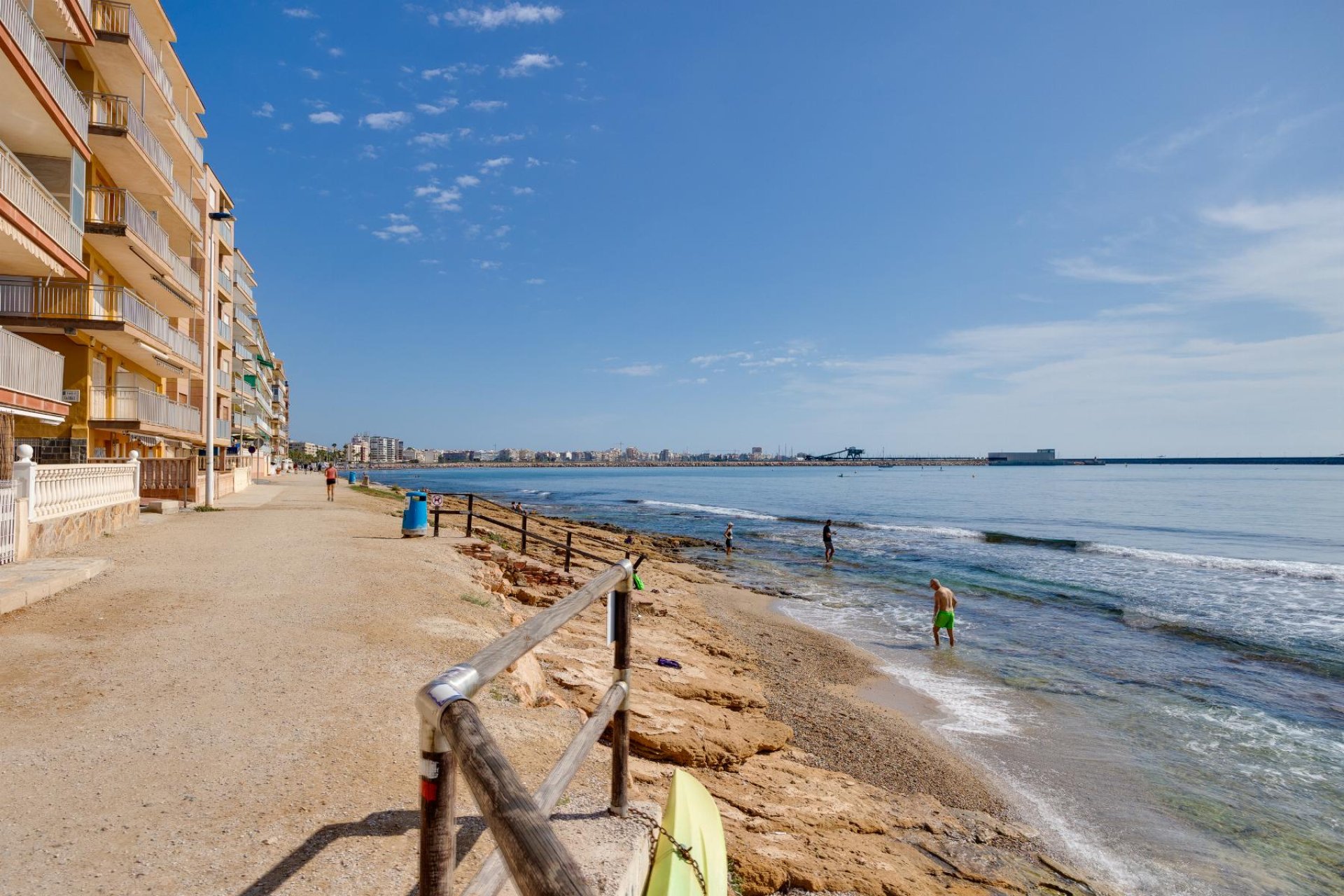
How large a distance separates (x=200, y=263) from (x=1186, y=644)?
128 feet

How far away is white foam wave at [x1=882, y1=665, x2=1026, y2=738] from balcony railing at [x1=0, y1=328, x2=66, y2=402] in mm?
17727

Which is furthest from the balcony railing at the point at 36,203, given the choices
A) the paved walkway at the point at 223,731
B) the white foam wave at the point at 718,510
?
the white foam wave at the point at 718,510

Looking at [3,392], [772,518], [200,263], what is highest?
[200,263]

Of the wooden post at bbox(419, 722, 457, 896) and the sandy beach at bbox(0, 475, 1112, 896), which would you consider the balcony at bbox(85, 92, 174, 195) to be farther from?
the wooden post at bbox(419, 722, 457, 896)

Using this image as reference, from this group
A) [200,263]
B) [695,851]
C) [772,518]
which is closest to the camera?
[695,851]

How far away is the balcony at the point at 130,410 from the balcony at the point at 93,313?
1.50 m

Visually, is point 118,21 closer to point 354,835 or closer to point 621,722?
point 354,835

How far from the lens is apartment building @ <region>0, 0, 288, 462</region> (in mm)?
14031

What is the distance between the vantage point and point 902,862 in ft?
19.8

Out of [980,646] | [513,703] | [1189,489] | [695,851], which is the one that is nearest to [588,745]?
[695,851]

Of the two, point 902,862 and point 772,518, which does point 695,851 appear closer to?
point 902,862

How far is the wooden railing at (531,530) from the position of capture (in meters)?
17.4

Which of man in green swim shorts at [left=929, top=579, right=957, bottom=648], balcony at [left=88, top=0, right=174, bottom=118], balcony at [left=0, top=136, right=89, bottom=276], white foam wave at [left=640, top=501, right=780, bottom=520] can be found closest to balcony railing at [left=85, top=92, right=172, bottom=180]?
balcony at [left=88, top=0, right=174, bottom=118]

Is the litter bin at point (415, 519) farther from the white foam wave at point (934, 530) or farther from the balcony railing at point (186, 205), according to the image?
the white foam wave at point (934, 530)
